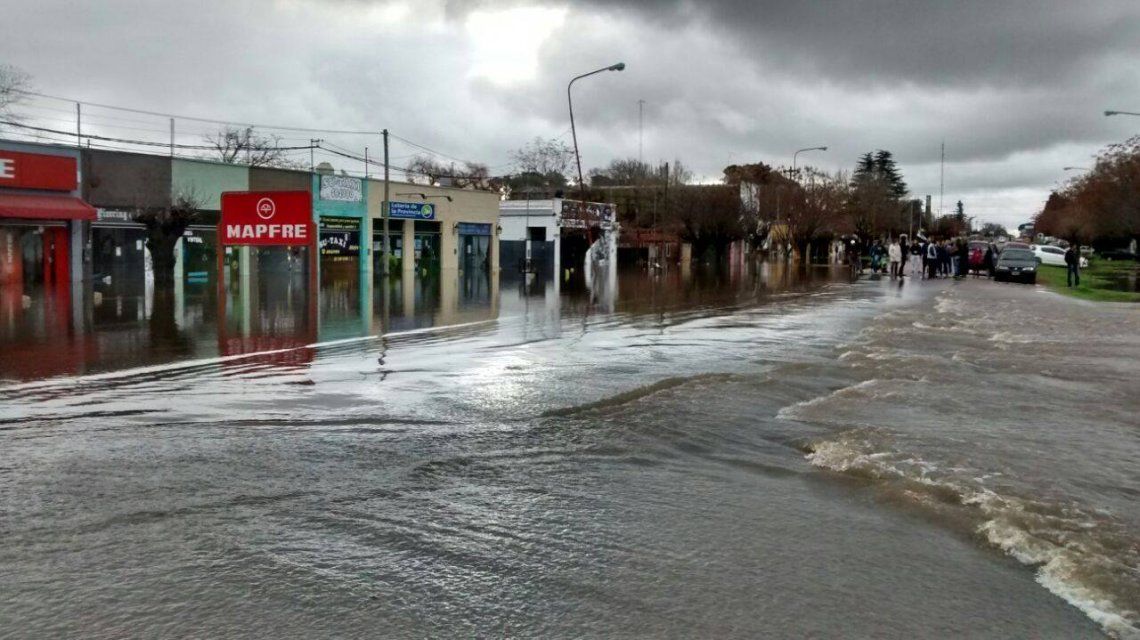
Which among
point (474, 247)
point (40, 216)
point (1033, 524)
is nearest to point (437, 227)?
point (474, 247)

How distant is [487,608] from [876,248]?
52213 mm

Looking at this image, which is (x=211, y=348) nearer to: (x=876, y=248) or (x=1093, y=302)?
(x=1093, y=302)

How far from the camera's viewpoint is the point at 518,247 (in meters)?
69.2

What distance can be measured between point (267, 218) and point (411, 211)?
1984 centimetres

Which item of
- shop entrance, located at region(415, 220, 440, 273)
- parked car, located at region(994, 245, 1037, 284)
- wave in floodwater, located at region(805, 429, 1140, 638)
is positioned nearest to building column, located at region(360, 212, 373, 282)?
shop entrance, located at region(415, 220, 440, 273)

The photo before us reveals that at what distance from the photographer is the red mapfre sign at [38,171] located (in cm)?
3269

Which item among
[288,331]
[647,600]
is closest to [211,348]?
[288,331]

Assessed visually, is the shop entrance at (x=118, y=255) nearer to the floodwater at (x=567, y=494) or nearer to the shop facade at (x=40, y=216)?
the shop facade at (x=40, y=216)

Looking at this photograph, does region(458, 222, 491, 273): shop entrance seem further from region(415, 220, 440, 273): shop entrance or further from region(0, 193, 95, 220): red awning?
region(0, 193, 95, 220): red awning

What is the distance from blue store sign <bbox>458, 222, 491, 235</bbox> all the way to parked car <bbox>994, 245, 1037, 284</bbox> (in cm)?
3257

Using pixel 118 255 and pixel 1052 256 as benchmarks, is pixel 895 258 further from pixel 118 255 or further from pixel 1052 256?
pixel 118 255

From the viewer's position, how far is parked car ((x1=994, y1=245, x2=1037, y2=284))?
1553 inches

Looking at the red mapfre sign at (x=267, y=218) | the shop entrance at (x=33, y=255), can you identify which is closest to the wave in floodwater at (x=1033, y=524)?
the red mapfre sign at (x=267, y=218)

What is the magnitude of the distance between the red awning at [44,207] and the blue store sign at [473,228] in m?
27.2
